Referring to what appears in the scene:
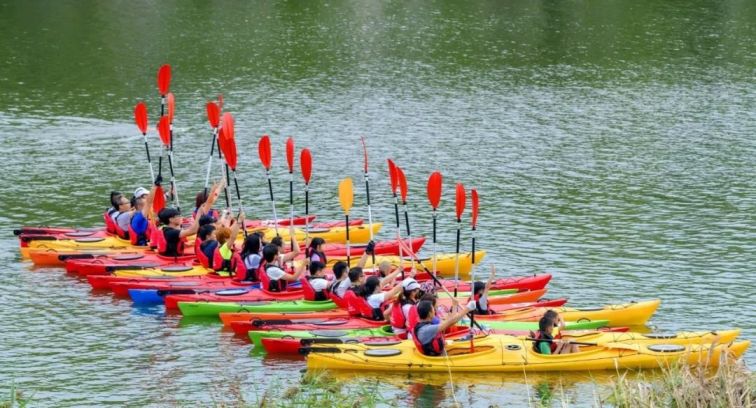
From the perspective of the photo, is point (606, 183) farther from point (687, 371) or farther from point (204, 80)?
point (687, 371)

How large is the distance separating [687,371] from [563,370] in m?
4.88

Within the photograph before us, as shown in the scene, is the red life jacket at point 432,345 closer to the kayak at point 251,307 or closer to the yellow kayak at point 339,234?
the kayak at point 251,307

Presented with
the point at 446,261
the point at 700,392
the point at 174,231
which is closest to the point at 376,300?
the point at 446,261

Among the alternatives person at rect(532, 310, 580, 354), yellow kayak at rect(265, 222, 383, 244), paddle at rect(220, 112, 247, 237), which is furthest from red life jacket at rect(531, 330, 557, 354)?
yellow kayak at rect(265, 222, 383, 244)

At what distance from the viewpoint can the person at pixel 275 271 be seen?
18.2 meters

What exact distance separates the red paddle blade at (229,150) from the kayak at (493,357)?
4850 mm

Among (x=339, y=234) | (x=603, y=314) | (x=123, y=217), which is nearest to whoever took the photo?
(x=603, y=314)

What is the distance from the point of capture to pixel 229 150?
19938 millimetres

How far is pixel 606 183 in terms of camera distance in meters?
26.7

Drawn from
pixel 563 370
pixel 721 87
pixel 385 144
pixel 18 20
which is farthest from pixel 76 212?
pixel 18 20

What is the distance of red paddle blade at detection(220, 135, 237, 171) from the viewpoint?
19.9 meters

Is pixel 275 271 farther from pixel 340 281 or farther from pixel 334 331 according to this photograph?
pixel 334 331

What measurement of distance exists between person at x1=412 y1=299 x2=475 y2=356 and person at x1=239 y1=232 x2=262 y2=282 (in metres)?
3.78

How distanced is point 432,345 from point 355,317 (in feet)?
6.01
